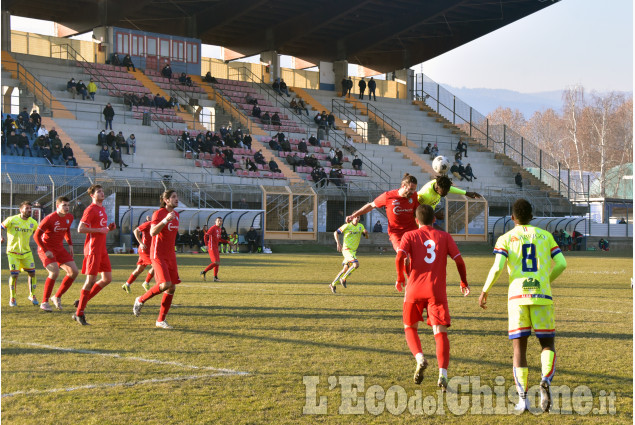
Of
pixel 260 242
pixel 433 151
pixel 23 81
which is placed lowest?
pixel 260 242

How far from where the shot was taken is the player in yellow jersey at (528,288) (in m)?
6.76

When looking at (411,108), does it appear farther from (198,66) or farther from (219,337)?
(219,337)

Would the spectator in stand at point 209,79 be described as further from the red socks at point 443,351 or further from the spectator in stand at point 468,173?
→ the red socks at point 443,351

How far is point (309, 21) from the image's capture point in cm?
5106

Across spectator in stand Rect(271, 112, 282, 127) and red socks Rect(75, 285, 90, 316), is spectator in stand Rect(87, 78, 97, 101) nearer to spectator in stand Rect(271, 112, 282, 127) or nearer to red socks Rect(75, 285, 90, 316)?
spectator in stand Rect(271, 112, 282, 127)

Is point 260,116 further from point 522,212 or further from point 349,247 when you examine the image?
point 522,212

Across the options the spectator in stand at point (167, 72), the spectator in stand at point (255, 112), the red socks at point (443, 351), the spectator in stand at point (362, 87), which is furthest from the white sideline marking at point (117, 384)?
the spectator in stand at point (362, 87)

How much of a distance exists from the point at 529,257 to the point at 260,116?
137 ft

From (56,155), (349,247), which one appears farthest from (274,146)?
(349,247)

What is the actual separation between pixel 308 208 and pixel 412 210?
25750mm

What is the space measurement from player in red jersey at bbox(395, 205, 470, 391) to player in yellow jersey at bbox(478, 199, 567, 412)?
0.48m

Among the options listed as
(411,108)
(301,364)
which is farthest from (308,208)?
(301,364)

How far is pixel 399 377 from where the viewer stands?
7719 mm

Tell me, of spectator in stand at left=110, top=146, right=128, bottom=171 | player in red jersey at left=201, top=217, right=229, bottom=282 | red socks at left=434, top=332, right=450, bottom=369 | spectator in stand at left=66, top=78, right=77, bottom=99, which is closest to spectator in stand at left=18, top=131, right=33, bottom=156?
spectator in stand at left=110, top=146, right=128, bottom=171
